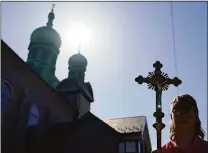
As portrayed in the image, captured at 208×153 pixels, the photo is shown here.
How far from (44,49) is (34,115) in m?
12.3

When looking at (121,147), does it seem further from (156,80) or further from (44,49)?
(44,49)

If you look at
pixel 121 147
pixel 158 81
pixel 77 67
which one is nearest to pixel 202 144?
pixel 158 81

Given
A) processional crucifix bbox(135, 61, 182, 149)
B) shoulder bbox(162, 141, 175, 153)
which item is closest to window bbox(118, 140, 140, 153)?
processional crucifix bbox(135, 61, 182, 149)

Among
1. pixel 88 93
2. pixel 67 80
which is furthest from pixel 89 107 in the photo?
pixel 67 80

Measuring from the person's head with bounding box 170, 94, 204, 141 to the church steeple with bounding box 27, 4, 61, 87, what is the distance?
32.7 m

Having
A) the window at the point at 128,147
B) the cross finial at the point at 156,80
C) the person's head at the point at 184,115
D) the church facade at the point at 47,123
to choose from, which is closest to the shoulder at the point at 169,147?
the person's head at the point at 184,115

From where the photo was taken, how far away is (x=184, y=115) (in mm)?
2166

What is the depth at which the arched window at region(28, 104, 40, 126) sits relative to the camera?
23.0 m

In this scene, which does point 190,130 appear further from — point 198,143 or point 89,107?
point 89,107

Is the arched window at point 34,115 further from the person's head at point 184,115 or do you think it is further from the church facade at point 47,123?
the person's head at point 184,115

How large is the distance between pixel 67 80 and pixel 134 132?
38.5 feet

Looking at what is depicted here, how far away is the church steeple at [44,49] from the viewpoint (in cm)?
3428

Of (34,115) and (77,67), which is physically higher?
(77,67)

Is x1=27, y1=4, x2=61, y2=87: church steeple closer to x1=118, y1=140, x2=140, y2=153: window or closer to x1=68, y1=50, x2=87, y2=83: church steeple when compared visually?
x1=68, y1=50, x2=87, y2=83: church steeple
